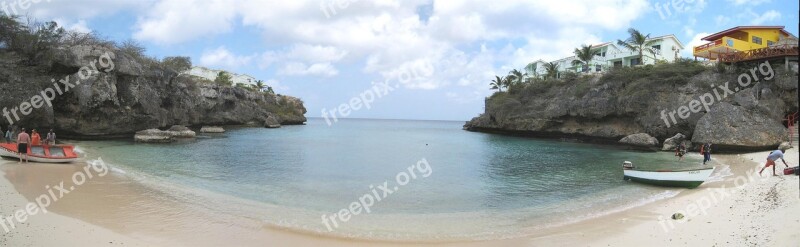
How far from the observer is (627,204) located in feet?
49.5

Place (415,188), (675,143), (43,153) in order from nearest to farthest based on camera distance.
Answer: (415,188) < (43,153) < (675,143)

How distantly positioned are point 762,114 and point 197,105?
7056 centimetres

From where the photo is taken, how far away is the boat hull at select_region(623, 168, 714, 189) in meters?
17.6

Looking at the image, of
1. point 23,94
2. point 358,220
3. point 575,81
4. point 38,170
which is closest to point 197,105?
point 23,94

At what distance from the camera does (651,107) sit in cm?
4453

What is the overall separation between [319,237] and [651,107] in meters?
44.7

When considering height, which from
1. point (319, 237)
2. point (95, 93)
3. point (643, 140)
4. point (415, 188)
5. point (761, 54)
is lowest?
point (319, 237)

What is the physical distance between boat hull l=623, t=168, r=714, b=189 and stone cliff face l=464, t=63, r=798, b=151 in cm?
1911

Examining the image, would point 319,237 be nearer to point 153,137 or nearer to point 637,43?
point 153,137

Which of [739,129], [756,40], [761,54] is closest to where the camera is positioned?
[739,129]

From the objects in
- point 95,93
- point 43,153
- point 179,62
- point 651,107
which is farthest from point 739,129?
point 179,62

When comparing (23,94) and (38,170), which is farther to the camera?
(23,94)

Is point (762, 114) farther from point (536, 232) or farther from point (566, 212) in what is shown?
point (536, 232)

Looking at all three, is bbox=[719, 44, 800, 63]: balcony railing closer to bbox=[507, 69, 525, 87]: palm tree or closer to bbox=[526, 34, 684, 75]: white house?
bbox=[526, 34, 684, 75]: white house
